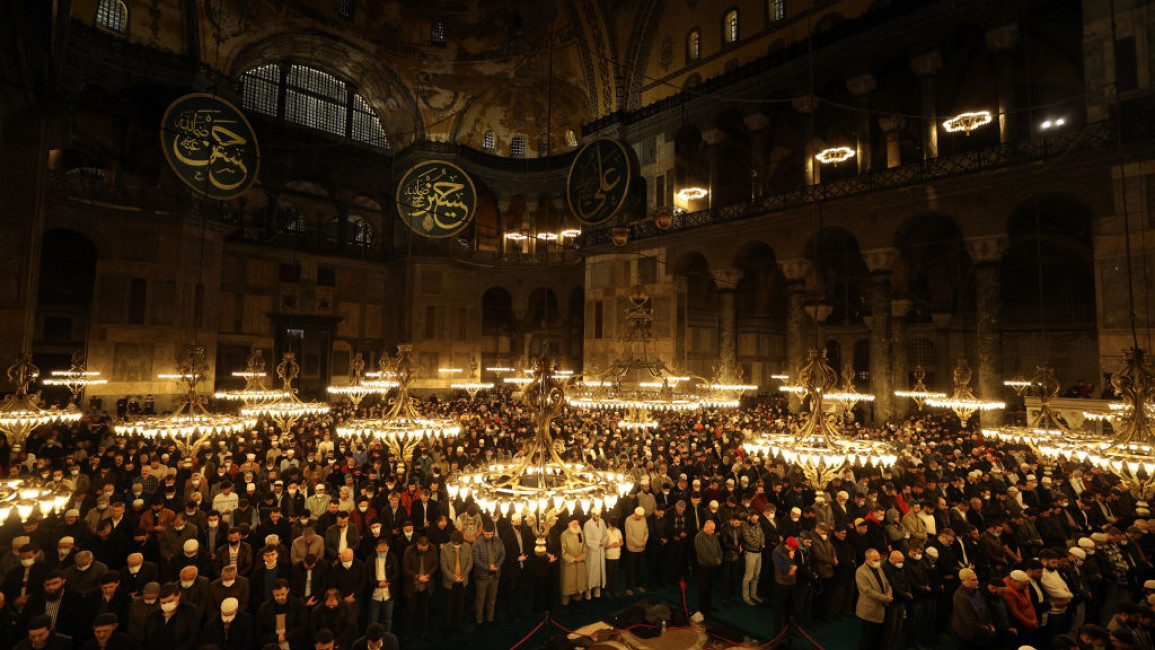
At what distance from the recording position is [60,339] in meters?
14.9

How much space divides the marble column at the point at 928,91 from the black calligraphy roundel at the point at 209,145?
13.4m

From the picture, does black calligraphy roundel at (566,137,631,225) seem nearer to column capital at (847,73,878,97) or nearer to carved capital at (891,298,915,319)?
column capital at (847,73,878,97)

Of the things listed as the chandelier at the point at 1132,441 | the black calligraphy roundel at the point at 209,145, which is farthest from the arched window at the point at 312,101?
the chandelier at the point at 1132,441

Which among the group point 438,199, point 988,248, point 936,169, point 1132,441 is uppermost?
point 936,169

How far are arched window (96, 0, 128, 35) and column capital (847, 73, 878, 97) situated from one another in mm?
18998

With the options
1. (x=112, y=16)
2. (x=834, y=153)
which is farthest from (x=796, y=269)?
(x=112, y=16)

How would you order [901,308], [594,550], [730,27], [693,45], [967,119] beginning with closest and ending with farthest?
[594,550]
[967,119]
[901,308]
[730,27]
[693,45]

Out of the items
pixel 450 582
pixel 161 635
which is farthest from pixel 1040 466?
pixel 161 635

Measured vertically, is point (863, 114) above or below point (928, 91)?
below

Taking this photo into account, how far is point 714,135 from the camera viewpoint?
53.9ft

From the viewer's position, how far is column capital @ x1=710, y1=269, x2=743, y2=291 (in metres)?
15.7

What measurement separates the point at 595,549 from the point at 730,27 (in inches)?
629

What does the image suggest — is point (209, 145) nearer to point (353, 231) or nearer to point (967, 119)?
point (967, 119)

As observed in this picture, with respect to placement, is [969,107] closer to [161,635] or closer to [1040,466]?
[1040,466]
